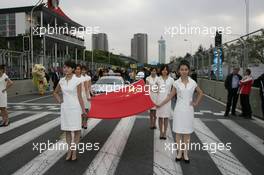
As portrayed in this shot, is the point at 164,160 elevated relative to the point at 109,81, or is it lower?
lower

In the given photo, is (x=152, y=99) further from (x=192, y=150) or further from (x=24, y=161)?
(x=24, y=161)

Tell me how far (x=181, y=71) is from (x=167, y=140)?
2375mm

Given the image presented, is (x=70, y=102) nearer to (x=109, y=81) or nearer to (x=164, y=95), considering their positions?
(x=164, y=95)

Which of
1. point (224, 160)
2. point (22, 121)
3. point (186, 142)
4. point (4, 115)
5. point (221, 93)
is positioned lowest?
point (224, 160)

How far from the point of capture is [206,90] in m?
23.6

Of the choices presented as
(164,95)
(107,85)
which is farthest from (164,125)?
(107,85)

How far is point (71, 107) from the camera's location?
620cm

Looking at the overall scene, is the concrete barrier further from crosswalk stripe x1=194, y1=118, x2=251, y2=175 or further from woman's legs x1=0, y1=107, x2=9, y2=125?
woman's legs x1=0, y1=107, x2=9, y2=125

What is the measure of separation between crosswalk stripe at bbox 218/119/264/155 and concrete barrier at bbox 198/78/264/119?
194 cm

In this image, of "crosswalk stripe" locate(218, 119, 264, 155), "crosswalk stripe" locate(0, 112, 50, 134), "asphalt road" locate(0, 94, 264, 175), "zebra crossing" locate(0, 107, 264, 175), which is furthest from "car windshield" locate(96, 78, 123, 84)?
"crosswalk stripe" locate(218, 119, 264, 155)

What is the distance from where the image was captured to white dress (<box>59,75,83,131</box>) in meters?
6.19

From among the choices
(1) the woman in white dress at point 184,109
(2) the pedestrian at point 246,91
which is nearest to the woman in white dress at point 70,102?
(1) the woman in white dress at point 184,109

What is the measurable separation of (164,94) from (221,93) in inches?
416

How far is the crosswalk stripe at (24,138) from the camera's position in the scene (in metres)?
7.18
